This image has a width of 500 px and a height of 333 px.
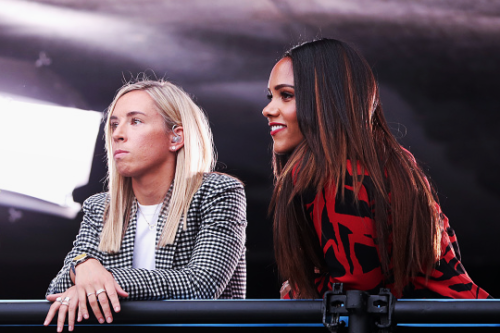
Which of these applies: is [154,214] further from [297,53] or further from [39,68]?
[39,68]

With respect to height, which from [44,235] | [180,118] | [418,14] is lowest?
[44,235]

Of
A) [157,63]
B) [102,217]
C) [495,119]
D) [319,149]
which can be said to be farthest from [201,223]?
[495,119]

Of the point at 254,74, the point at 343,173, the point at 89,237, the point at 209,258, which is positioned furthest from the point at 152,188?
the point at 254,74

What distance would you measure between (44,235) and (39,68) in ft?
2.33

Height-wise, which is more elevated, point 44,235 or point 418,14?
point 418,14

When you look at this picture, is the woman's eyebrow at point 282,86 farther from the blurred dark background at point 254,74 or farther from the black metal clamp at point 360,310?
the blurred dark background at point 254,74

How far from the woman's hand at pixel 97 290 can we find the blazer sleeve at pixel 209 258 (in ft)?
0.19

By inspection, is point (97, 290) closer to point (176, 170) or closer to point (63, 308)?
point (63, 308)

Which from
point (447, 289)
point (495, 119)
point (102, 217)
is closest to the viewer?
point (447, 289)

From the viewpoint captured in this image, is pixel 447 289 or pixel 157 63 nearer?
pixel 447 289

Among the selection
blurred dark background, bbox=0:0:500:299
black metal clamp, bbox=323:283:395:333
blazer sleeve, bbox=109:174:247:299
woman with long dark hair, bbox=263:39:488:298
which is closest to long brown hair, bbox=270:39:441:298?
woman with long dark hair, bbox=263:39:488:298

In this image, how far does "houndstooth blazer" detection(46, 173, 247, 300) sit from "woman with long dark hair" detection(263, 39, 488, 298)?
28cm

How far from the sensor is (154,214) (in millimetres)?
1901

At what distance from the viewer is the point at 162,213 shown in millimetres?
1857
